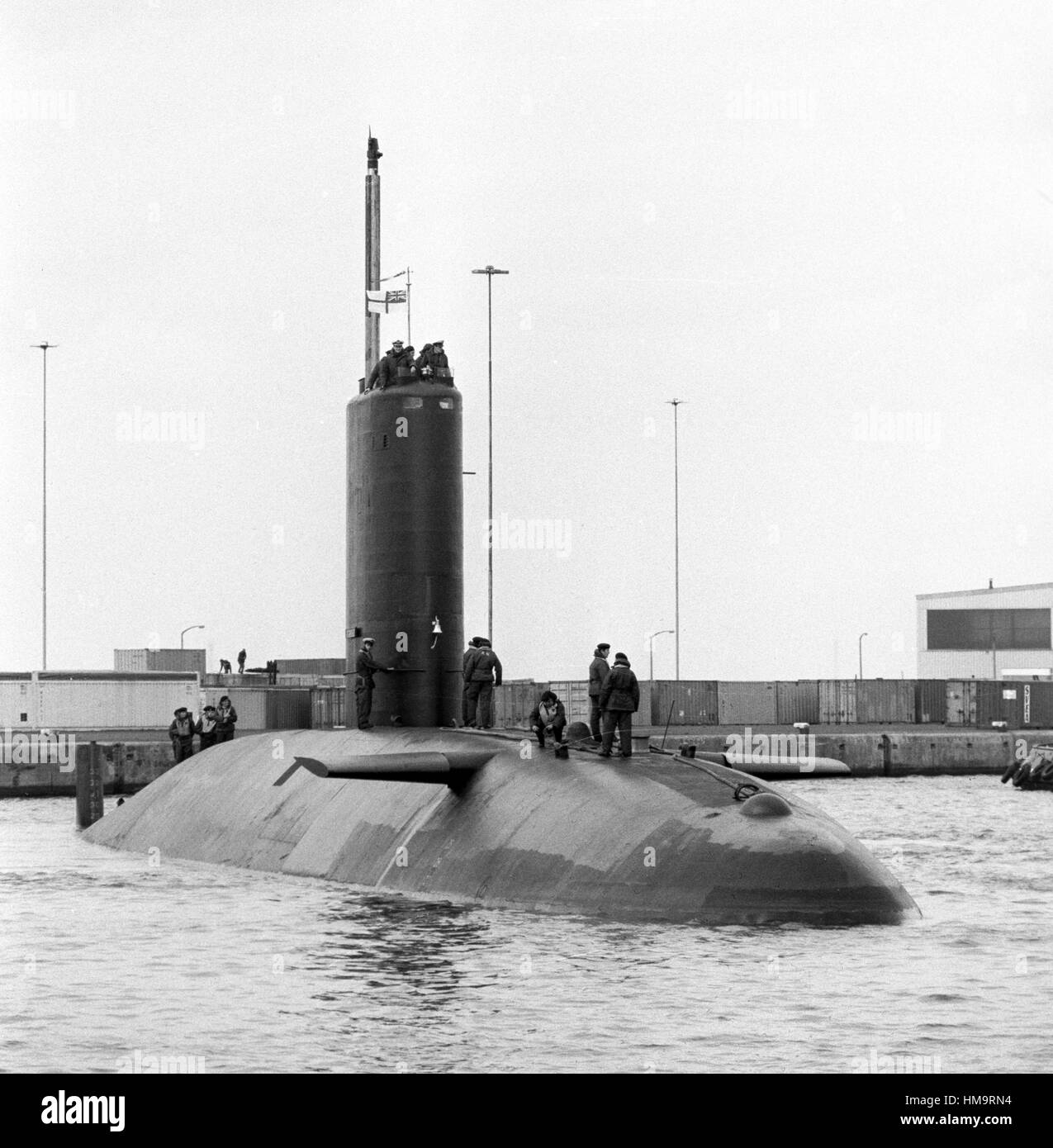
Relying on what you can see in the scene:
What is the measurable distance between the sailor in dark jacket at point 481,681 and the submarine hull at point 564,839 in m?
1.12

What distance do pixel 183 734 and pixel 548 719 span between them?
1467 centimetres

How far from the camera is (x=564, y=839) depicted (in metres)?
19.5

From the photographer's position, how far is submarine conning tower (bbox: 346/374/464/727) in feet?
83.9

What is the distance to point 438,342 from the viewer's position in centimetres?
2612

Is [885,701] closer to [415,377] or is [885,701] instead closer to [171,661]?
[171,661]

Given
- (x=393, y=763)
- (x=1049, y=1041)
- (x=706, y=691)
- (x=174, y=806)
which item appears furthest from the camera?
(x=706, y=691)

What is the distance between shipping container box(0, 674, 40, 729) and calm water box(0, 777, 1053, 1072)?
36.2 metres

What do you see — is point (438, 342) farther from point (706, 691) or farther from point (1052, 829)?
point (706, 691)

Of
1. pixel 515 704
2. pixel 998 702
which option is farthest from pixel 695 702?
pixel 998 702

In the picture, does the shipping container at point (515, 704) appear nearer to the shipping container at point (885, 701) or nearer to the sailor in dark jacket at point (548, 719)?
the shipping container at point (885, 701)

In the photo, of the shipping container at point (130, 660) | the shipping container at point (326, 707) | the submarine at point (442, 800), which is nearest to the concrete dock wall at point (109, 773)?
the shipping container at point (326, 707)
